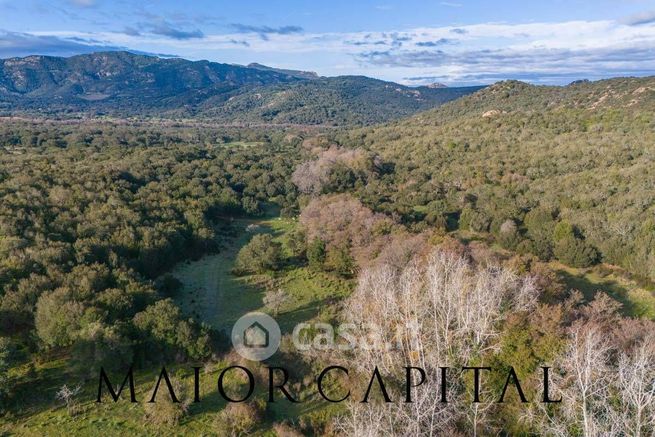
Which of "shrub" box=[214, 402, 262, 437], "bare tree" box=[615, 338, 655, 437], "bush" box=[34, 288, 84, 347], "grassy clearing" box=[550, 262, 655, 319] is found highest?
"bare tree" box=[615, 338, 655, 437]

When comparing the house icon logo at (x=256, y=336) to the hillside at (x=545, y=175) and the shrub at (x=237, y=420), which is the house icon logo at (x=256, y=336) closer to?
the shrub at (x=237, y=420)

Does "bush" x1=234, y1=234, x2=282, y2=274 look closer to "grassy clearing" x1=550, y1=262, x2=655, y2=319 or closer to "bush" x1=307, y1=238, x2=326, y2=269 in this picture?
"bush" x1=307, y1=238, x2=326, y2=269

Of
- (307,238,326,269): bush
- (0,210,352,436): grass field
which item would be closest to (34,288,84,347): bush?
(0,210,352,436): grass field

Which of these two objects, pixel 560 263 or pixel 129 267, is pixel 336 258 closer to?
pixel 129 267

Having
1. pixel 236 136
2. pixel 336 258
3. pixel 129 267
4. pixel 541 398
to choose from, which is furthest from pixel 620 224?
pixel 236 136

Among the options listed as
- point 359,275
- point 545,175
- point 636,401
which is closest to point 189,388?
point 359,275
